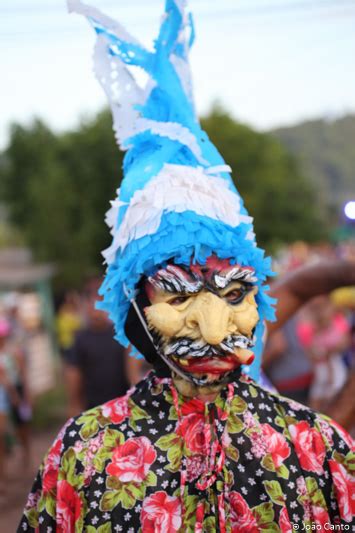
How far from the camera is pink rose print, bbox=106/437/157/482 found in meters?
2.12

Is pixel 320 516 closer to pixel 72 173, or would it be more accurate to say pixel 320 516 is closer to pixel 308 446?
pixel 308 446

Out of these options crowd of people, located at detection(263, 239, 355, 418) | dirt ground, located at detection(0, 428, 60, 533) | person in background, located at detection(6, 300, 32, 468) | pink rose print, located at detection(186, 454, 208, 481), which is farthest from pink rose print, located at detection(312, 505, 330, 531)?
person in background, located at detection(6, 300, 32, 468)

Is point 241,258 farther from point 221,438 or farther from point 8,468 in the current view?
point 8,468

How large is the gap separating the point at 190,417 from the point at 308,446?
34cm

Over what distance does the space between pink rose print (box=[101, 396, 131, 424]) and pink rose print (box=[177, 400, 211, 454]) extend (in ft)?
0.58

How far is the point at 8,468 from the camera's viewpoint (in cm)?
730

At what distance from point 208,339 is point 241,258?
0.27 meters

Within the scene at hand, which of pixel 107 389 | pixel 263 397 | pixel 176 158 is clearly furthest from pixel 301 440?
pixel 107 389

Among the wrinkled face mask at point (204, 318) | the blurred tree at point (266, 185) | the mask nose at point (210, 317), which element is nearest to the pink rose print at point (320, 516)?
the wrinkled face mask at point (204, 318)

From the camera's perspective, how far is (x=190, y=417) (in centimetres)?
215

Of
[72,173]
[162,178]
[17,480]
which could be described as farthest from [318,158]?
[162,178]

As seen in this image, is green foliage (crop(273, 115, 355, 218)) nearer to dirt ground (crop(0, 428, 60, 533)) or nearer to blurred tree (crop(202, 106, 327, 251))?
blurred tree (crop(202, 106, 327, 251))

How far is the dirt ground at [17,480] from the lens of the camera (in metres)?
5.68

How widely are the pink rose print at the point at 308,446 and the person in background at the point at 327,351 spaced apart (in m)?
3.99
